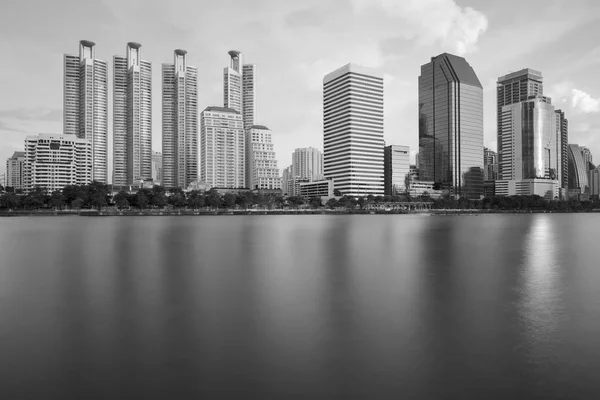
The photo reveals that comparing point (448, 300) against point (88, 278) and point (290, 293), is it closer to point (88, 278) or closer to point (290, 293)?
point (290, 293)

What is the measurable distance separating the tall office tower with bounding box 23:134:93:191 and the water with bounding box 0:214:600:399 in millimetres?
173414

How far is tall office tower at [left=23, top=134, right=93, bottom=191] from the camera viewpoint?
182 meters

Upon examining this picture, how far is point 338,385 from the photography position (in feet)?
37.2

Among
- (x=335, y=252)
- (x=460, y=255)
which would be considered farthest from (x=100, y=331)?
(x=460, y=255)

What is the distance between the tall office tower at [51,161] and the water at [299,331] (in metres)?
173

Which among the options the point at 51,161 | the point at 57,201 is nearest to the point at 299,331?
the point at 57,201

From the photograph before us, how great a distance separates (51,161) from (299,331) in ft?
658

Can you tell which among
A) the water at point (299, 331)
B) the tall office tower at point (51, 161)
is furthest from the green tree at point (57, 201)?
the water at point (299, 331)

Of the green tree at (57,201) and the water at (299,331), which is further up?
the green tree at (57,201)

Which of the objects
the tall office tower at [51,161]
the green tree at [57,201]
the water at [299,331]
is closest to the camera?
the water at [299,331]

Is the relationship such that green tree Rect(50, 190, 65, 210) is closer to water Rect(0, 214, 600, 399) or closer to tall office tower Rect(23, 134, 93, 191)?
tall office tower Rect(23, 134, 93, 191)

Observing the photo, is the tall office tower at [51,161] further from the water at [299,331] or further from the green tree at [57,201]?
the water at [299,331]

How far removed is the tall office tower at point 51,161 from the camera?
181750mm

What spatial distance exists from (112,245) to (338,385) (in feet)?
138
